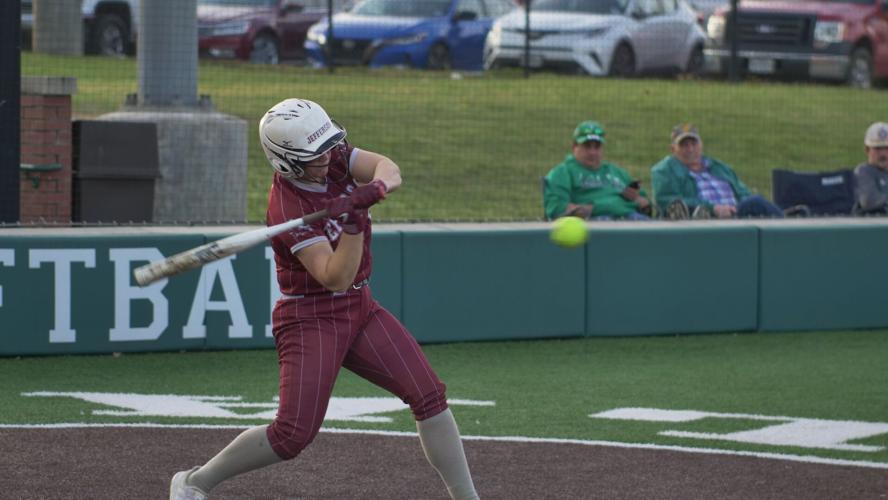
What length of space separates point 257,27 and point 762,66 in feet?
21.5

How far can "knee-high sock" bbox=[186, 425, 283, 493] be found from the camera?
18.6 ft

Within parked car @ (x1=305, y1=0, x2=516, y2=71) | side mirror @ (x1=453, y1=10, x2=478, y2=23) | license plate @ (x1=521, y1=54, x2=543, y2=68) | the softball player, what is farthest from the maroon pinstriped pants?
side mirror @ (x1=453, y1=10, x2=478, y2=23)

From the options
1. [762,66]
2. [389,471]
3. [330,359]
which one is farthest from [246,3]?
[330,359]

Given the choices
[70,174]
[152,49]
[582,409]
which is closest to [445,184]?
[152,49]

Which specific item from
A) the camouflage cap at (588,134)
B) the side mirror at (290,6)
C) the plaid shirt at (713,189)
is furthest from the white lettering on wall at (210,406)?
the side mirror at (290,6)

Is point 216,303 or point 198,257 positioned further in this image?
point 216,303

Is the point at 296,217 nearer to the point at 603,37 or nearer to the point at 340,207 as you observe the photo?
the point at 340,207

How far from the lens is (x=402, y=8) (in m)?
20.1

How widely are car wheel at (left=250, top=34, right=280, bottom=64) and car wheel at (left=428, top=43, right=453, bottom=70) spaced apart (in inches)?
75.9

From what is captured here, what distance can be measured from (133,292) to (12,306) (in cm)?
70

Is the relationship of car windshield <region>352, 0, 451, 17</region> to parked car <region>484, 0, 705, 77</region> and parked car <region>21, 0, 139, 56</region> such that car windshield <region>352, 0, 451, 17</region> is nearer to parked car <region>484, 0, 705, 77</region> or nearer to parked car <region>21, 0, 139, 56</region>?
parked car <region>484, 0, 705, 77</region>

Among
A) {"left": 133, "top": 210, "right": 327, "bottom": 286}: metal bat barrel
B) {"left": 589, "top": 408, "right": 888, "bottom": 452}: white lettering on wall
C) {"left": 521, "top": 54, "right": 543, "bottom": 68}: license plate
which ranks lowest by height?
{"left": 589, "top": 408, "right": 888, "bottom": 452}: white lettering on wall

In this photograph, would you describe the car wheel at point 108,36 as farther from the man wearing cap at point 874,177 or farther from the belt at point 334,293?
the belt at point 334,293

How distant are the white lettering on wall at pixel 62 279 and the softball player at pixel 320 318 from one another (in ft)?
12.7
